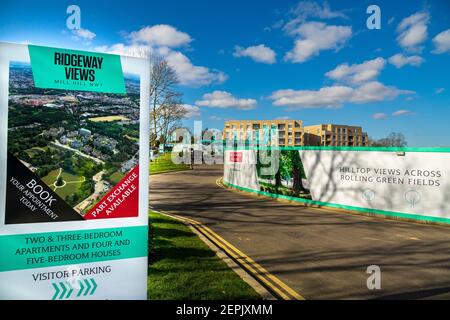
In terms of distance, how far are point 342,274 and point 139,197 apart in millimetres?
4833

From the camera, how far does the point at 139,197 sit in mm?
4734

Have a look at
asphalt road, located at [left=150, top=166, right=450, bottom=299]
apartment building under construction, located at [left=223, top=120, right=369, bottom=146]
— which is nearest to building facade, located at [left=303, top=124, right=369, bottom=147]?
apartment building under construction, located at [left=223, top=120, right=369, bottom=146]

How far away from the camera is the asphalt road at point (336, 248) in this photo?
6.27 metres

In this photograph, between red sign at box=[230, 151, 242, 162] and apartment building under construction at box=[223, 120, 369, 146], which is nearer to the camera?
red sign at box=[230, 151, 242, 162]

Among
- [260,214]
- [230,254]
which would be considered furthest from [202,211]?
[230,254]

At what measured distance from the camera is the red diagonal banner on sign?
14.6ft

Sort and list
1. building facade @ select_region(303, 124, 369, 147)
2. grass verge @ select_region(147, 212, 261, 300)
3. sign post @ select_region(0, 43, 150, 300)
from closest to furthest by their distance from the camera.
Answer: sign post @ select_region(0, 43, 150, 300) < grass verge @ select_region(147, 212, 261, 300) < building facade @ select_region(303, 124, 369, 147)

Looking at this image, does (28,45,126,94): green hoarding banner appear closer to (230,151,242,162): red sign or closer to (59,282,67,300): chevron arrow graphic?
(59,282,67,300): chevron arrow graphic

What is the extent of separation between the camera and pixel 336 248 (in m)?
8.87

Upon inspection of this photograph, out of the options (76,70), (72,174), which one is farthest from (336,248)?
(76,70)

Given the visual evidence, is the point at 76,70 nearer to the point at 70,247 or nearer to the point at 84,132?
the point at 84,132

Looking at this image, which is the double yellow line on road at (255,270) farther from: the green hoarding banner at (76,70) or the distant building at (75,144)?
the green hoarding banner at (76,70)

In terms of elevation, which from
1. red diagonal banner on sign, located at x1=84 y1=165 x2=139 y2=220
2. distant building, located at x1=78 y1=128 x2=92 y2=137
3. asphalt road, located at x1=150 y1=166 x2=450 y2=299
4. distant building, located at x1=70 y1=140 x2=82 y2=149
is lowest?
asphalt road, located at x1=150 y1=166 x2=450 y2=299

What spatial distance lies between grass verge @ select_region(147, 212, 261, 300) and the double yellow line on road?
0.43 m
